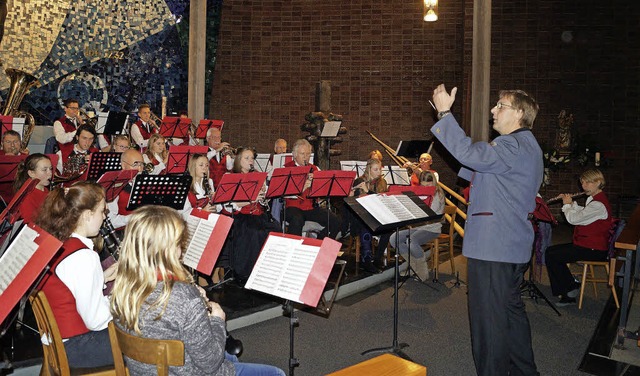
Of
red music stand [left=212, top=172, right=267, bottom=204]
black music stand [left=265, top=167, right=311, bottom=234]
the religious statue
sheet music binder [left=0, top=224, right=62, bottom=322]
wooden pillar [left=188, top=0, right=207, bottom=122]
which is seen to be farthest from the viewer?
the religious statue

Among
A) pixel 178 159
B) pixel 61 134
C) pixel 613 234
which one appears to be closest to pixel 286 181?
pixel 178 159

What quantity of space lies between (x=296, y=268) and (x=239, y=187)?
2918 mm

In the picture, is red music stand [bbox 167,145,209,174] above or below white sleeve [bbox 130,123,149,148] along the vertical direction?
below

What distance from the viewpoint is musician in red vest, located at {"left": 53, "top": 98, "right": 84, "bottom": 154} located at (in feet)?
26.3

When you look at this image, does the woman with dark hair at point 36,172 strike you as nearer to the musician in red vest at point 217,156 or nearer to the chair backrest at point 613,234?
the musician in red vest at point 217,156

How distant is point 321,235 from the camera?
768cm

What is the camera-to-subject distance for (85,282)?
2848mm

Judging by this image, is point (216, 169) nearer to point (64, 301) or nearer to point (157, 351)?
point (64, 301)

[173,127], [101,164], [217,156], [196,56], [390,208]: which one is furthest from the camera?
[196,56]

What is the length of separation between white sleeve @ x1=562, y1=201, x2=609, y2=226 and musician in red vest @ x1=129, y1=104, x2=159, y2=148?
6.06 m

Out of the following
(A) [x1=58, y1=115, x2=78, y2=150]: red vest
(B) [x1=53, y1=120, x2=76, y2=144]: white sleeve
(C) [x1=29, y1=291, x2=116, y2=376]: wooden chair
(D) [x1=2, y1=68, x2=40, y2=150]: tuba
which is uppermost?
(D) [x1=2, y1=68, x2=40, y2=150]: tuba

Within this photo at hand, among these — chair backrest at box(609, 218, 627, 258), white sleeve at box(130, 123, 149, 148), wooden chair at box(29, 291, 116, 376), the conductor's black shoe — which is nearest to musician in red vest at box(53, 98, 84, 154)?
white sleeve at box(130, 123, 149, 148)

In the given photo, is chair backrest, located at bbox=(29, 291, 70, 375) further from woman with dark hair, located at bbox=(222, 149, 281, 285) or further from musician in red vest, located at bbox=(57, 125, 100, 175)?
musician in red vest, located at bbox=(57, 125, 100, 175)

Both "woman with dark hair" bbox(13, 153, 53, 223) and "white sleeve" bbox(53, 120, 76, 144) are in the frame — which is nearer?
"woman with dark hair" bbox(13, 153, 53, 223)
